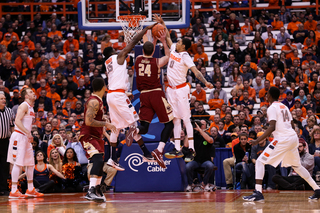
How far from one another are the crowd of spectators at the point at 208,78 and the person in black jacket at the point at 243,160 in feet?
0.09

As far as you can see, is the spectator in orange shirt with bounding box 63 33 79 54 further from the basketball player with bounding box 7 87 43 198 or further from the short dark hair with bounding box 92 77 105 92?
the short dark hair with bounding box 92 77 105 92

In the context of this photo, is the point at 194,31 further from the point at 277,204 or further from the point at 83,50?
the point at 277,204

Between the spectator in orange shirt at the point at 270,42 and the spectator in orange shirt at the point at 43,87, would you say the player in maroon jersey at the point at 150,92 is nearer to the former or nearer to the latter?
the spectator in orange shirt at the point at 43,87

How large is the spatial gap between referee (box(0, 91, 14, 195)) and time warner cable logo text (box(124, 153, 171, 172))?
3.45 metres

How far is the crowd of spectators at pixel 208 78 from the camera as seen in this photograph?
12719mm

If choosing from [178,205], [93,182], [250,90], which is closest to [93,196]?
[93,182]

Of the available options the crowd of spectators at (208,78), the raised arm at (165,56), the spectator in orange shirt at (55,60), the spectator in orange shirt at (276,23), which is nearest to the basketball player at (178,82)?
the raised arm at (165,56)

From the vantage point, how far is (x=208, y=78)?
1764 cm

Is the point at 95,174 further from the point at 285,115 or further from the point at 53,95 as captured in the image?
the point at 53,95

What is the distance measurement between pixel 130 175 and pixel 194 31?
1117 centimetres

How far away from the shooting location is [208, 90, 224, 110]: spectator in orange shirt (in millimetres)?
16797

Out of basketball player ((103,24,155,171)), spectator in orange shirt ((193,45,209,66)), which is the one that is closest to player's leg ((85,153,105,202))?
basketball player ((103,24,155,171))

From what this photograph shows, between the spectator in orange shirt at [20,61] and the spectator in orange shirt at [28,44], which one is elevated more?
the spectator in orange shirt at [28,44]

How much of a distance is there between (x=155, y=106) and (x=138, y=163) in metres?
2.61
